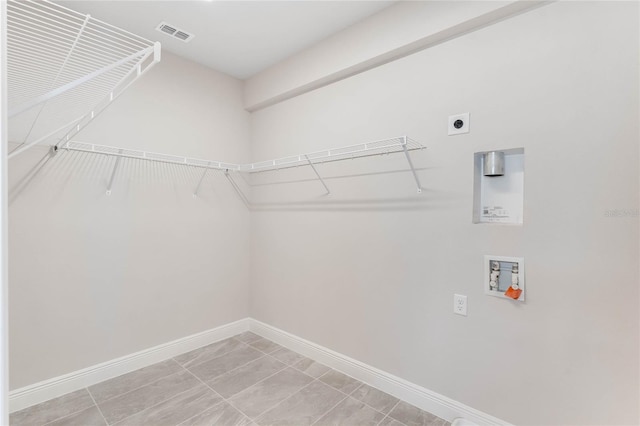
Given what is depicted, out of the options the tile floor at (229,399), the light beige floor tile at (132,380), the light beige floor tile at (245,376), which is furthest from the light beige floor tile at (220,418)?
the light beige floor tile at (132,380)

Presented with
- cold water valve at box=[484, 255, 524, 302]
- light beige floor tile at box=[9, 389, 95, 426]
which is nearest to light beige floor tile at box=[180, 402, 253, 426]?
light beige floor tile at box=[9, 389, 95, 426]

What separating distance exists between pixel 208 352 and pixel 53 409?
995 millimetres

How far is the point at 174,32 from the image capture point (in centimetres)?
220

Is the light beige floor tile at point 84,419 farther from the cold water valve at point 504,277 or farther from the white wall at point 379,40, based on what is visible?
the white wall at point 379,40

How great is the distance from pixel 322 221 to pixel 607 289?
1672 millimetres

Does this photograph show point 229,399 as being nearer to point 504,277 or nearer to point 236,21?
point 504,277

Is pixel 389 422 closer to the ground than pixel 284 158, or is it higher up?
closer to the ground

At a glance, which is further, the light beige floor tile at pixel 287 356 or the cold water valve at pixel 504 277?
the light beige floor tile at pixel 287 356

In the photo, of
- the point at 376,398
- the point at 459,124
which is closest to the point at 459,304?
the point at 376,398

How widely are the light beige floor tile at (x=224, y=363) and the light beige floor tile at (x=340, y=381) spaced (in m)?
0.63

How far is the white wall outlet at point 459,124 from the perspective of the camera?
5.62 feet

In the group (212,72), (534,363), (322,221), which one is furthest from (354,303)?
(212,72)

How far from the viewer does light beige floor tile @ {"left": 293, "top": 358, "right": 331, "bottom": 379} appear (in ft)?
7.42

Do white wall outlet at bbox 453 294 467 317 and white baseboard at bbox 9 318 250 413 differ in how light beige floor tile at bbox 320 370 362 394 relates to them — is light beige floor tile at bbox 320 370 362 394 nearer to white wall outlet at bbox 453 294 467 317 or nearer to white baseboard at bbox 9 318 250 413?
white wall outlet at bbox 453 294 467 317
